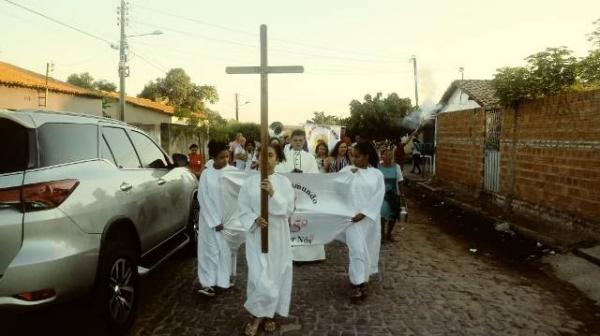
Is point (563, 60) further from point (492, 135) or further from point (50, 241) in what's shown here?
point (50, 241)

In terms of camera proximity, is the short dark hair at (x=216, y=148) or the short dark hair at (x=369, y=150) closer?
the short dark hair at (x=216, y=148)

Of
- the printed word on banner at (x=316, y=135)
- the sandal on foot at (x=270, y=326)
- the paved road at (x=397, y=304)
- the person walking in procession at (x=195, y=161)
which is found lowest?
the paved road at (x=397, y=304)

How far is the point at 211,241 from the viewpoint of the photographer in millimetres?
5562

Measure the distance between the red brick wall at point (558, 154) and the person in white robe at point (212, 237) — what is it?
6.02 m

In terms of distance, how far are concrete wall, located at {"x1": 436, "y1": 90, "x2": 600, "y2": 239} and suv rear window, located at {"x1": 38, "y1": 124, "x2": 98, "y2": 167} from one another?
7.38 meters

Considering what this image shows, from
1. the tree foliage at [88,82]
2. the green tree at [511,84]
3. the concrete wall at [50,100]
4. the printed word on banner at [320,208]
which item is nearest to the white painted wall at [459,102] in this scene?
the green tree at [511,84]

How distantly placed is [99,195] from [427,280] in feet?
13.2

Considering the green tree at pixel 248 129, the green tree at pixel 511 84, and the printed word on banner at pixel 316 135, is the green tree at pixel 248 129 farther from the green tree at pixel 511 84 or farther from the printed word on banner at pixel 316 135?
the green tree at pixel 511 84

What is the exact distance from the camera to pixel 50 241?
3387 millimetres

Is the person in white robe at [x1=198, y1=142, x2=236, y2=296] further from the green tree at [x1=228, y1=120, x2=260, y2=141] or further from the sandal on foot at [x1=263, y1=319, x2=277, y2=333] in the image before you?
the green tree at [x1=228, y1=120, x2=260, y2=141]

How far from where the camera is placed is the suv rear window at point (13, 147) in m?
3.52

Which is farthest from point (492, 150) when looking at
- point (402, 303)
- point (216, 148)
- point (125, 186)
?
point (125, 186)

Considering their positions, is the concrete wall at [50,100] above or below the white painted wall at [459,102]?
below

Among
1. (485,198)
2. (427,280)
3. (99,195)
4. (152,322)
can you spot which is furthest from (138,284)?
(485,198)
